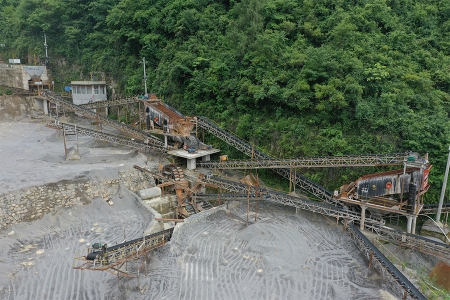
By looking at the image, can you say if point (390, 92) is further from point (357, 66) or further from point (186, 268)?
point (186, 268)

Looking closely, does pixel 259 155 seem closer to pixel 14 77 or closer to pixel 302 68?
pixel 302 68

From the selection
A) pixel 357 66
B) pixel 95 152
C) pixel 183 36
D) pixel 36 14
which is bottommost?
pixel 95 152

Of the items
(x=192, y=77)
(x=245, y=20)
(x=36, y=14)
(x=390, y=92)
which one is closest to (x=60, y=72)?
(x=36, y=14)

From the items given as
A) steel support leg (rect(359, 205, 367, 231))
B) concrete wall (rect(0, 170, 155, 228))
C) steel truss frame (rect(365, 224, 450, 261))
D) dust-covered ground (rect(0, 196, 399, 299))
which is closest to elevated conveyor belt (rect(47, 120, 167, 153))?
concrete wall (rect(0, 170, 155, 228))

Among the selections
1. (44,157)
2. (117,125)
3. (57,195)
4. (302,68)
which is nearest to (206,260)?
(57,195)

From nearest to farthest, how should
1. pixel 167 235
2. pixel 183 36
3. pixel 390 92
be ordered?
pixel 167 235 < pixel 390 92 < pixel 183 36
